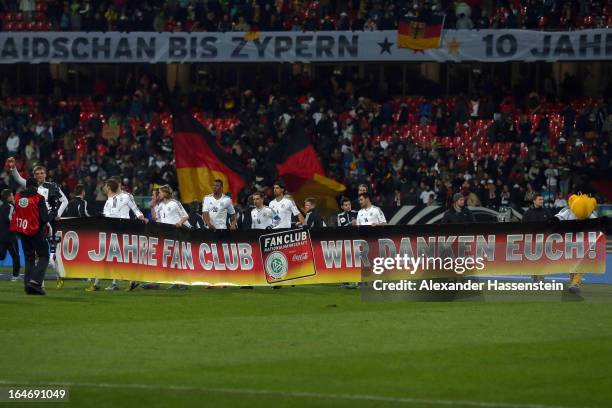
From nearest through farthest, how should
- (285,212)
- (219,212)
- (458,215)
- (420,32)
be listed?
(458,215) → (219,212) → (285,212) → (420,32)

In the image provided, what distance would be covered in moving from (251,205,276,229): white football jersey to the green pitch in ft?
13.8

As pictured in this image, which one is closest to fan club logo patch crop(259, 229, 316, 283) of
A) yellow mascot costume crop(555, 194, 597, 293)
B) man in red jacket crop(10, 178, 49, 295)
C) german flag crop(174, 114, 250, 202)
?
man in red jacket crop(10, 178, 49, 295)

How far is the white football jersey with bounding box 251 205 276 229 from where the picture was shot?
23969 mm

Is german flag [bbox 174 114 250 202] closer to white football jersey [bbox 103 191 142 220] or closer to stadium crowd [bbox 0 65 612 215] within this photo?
white football jersey [bbox 103 191 142 220]

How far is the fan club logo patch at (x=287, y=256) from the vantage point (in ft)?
69.9

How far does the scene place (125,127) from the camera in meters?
41.0

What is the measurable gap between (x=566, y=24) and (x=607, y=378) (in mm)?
27555

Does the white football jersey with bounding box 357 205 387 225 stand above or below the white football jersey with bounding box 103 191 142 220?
below

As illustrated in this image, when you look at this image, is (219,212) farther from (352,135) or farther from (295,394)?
(352,135)

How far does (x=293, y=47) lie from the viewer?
39062 millimetres

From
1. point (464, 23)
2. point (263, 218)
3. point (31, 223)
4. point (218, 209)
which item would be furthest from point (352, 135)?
point (31, 223)

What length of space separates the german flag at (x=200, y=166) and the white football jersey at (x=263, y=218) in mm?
3174

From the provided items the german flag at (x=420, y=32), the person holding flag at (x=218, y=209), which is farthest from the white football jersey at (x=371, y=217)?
the german flag at (x=420, y=32)

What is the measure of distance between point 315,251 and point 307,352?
25.9ft
